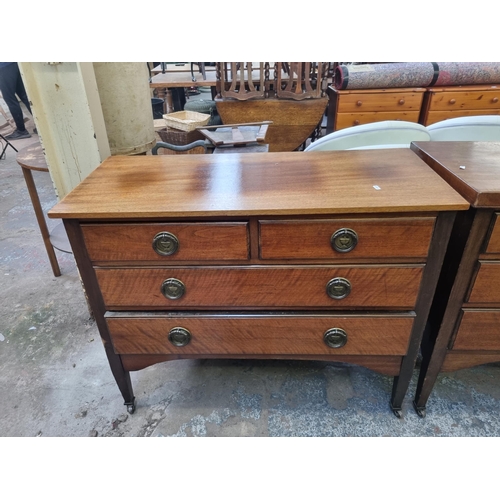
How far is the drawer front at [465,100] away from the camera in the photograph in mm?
3338

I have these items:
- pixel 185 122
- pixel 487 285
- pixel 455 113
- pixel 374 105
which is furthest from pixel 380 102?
pixel 487 285

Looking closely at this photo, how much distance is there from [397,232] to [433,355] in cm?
51

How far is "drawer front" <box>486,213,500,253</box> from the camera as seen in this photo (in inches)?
37.6

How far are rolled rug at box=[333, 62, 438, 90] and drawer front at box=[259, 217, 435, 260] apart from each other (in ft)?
9.10

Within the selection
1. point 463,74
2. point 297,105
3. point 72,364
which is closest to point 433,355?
point 72,364

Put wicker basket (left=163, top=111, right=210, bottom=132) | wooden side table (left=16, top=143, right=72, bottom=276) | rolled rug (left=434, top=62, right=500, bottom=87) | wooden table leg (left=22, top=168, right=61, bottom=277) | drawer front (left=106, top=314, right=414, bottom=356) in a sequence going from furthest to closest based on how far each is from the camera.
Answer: rolled rug (left=434, top=62, right=500, bottom=87)
wicker basket (left=163, top=111, right=210, bottom=132)
wooden table leg (left=22, top=168, right=61, bottom=277)
wooden side table (left=16, top=143, right=72, bottom=276)
drawer front (left=106, top=314, right=414, bottom=356)

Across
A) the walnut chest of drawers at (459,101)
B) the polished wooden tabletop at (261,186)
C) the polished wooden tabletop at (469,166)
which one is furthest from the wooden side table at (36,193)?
the walnut chest of drawers at (459,101)

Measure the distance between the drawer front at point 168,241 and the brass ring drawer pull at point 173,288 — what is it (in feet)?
0.23

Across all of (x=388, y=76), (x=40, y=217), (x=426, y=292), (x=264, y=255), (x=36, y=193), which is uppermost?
(x=388, y=76)

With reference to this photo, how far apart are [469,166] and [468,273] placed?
329 millimetres

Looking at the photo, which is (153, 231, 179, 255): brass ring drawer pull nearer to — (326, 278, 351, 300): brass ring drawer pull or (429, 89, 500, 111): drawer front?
(326, 278, 351, 300): brass ring drawer pull

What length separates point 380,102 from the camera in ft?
11.1

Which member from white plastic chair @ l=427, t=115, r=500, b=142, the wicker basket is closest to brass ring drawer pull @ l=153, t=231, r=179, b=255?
white plastic chair @ l=427, t=115, r=500, b=142

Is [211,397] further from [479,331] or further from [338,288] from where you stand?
[479,331]
